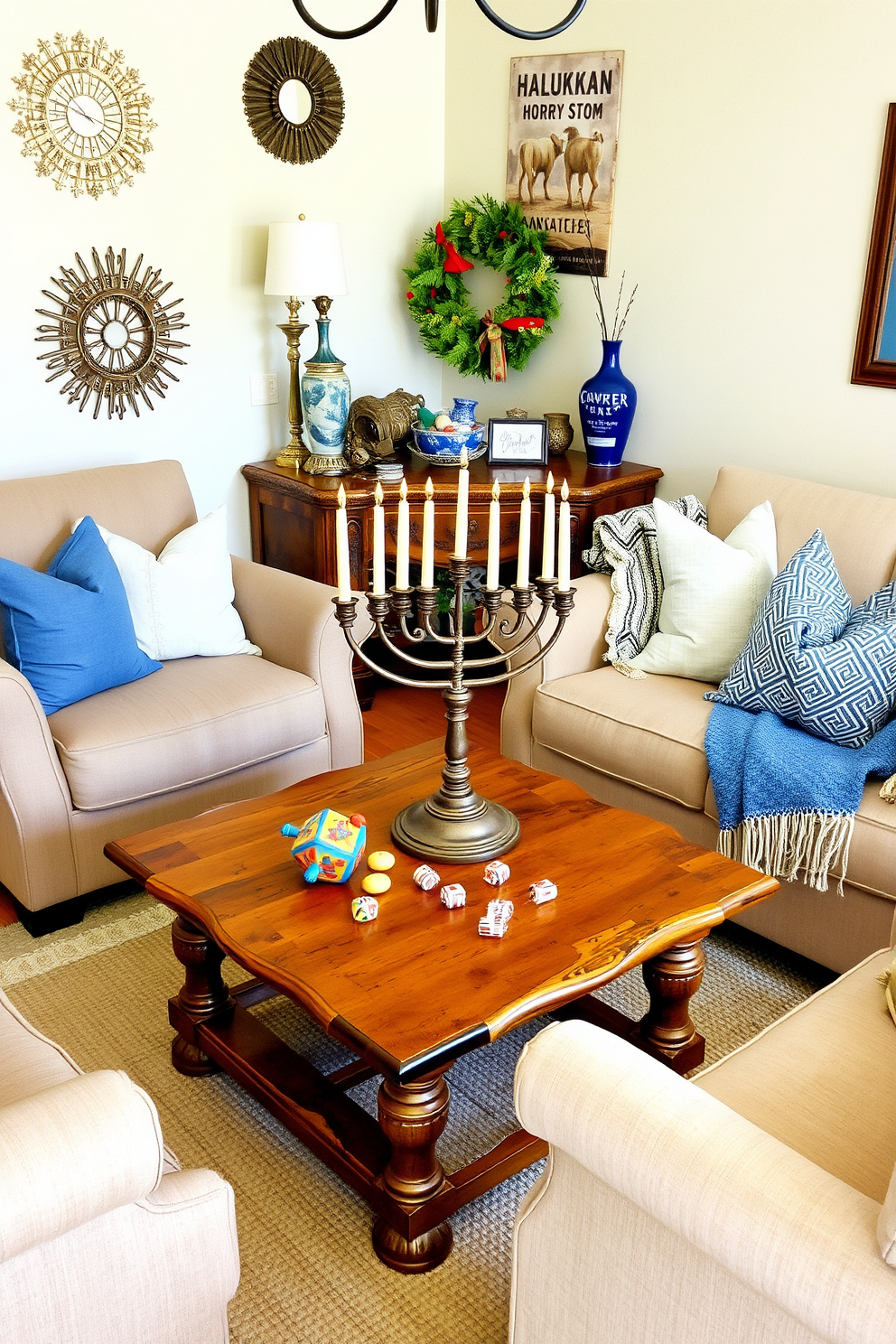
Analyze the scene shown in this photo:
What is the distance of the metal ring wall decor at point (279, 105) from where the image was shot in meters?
3.45

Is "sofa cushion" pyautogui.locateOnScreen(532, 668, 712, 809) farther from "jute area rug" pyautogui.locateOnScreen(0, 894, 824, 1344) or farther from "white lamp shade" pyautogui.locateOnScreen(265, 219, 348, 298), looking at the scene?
"white lamp shade" pyautogui.locateOnScreen(265, 219, 348, 298)

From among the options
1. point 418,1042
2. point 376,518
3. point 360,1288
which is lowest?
point 360,1288

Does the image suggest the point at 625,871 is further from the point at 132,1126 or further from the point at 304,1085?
the point at 132,1126

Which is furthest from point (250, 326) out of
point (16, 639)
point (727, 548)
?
point (727, 548)

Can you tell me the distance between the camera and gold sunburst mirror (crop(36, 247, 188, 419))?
10.5 feet

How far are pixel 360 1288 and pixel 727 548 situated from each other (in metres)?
1.87

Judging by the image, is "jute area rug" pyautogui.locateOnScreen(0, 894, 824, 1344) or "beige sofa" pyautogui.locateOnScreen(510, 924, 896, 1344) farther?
"jute area rug" pyautogui.locateOnScreen(0, 894, 824, 1344)

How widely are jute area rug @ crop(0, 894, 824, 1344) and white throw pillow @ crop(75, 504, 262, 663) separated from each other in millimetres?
662

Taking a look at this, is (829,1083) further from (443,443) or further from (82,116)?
(82,116)

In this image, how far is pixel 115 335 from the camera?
132 inches

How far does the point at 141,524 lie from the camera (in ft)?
10.0

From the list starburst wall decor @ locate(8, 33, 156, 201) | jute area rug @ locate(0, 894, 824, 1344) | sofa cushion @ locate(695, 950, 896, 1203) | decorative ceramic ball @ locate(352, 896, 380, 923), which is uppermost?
starburst wall decor @ locate(8, 33, 156, 201)

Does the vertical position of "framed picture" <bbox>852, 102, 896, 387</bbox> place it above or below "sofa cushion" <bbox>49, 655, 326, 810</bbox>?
above

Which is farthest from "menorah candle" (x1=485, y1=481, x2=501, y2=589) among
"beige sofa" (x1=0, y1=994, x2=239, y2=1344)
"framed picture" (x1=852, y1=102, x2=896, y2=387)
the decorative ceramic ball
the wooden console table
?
"framed picture" (x1=852, y1=102, x2=896, y2=387)
